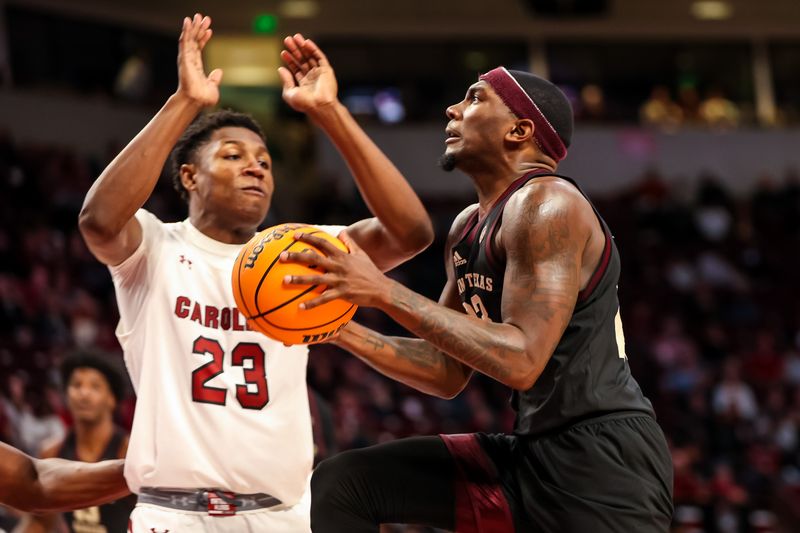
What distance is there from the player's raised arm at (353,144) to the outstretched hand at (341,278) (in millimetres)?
772

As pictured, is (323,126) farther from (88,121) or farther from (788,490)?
(88,121)

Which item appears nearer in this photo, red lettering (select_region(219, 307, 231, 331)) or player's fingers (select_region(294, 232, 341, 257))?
player's fingers (select_region(294, 232, 341, 257))

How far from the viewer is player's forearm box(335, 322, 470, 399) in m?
3.98

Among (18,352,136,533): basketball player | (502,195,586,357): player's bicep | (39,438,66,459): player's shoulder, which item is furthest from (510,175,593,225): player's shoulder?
(39,438,66,459): player's shoulder

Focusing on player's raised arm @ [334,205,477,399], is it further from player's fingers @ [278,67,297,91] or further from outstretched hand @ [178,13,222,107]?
outstretched hand @ [178,13,222,107]

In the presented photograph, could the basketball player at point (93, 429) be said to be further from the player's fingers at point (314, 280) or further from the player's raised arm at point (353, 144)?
the player's fingers at point (314, 280)

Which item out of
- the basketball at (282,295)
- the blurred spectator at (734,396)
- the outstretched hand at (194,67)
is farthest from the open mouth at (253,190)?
the blurred spectator at (734,396)

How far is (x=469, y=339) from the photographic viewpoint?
3451 millimetres

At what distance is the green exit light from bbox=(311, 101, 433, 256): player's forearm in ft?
56.6

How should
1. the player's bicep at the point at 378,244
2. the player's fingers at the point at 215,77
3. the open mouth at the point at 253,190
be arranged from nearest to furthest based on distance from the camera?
the player's fingers at the point at 215,77
the player's bicep at the point at 378,244
the open mouth at the point at 253,190

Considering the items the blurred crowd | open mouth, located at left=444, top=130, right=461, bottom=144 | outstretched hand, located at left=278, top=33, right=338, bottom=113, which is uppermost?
outstretched hand, located at left=278, top=33, right=338, bottom=113

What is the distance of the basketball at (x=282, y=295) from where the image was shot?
3441 mm

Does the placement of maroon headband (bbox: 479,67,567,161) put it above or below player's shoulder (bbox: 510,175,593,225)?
above

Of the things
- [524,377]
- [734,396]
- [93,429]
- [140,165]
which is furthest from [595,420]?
[734,396]
